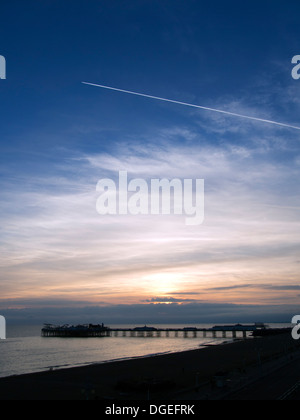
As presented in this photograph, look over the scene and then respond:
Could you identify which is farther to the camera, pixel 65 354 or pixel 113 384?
pixel 65 354

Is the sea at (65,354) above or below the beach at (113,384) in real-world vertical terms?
below

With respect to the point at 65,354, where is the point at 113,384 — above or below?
above

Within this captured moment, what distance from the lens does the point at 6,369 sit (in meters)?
66.4

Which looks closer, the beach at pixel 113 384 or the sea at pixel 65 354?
the beach at pixel 113 384

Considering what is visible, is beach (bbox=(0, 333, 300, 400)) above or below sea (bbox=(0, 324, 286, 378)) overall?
above

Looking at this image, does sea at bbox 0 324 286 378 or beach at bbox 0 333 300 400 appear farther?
sea at bbox 0 324 286 378
